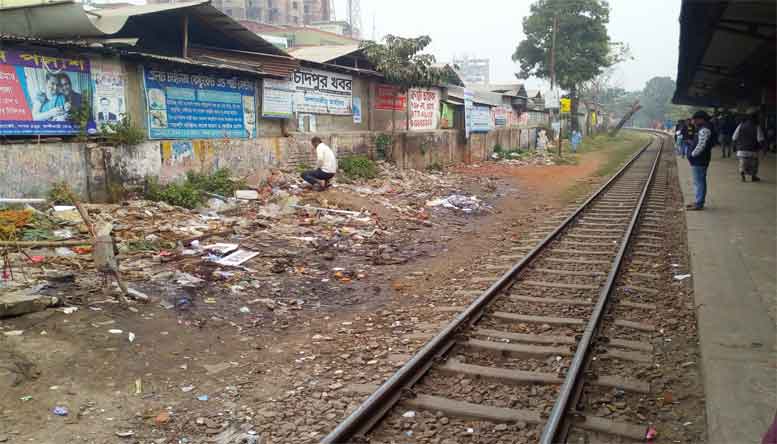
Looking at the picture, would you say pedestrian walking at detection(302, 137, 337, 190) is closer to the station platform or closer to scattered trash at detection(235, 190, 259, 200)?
scattered trash at detection(235, 190, 259, 200)

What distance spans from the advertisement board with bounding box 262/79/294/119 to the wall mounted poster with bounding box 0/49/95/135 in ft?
15.4

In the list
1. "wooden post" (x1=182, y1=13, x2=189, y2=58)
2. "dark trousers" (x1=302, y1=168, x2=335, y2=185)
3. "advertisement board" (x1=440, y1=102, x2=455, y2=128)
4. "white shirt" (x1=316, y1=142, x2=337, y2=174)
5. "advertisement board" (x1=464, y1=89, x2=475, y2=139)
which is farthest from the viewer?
"advertisement board" (x1=464, y1=89, x2=475, y2=139)

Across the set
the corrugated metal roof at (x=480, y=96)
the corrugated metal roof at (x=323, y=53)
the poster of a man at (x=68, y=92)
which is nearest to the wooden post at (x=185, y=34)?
the poster of a man at (x=68, y=92)

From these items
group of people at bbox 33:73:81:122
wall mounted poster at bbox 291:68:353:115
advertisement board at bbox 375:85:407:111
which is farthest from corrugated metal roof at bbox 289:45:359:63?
group of people at bbox 33:73:81:122

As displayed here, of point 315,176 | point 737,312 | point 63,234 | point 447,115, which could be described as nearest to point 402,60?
point 447,115

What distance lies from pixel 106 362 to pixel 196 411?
3.67 feet

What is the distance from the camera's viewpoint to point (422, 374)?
15.6ft

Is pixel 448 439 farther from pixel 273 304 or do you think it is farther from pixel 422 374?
pixel 273 304

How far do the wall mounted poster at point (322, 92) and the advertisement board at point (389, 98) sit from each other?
180cm

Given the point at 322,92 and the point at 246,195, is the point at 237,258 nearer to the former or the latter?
the point at 246,195

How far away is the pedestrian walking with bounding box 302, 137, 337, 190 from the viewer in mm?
12945

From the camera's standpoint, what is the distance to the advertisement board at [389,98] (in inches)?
756

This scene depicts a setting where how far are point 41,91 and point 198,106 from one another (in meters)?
3.33

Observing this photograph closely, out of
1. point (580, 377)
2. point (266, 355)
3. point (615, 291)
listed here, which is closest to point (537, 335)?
point (580, 377)
